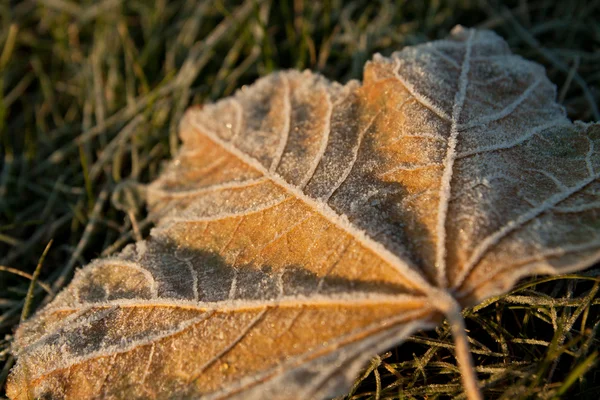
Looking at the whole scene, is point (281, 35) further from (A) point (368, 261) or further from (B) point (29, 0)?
(A) point (368, 261)

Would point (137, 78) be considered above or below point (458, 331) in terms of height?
above

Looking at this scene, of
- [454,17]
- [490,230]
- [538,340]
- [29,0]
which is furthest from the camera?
[29,0]

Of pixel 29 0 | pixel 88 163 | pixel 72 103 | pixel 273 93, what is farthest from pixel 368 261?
pixel 29 0

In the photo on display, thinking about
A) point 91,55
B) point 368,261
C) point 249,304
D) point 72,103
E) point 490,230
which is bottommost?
point 249,304

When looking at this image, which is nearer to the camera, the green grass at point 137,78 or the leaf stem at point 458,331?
the leaf stem at point 458,331

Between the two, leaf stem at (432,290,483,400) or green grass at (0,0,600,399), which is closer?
leaf stem at (432,290,483,400)

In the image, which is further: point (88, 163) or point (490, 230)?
point (88, 163)

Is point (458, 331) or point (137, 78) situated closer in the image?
point (458, 331)

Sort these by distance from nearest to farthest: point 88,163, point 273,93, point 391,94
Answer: point 391,94
point 273,93
point 88,163
